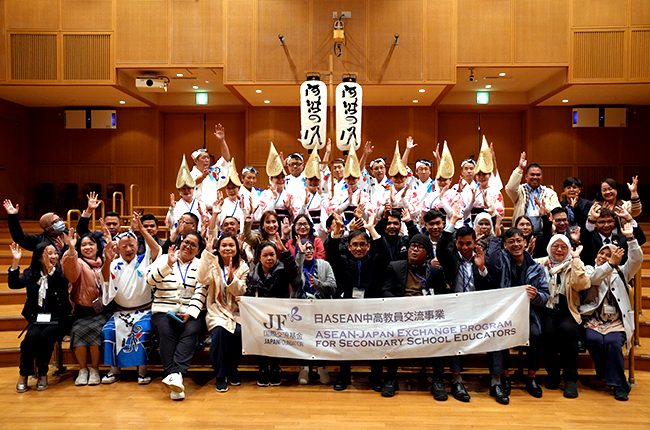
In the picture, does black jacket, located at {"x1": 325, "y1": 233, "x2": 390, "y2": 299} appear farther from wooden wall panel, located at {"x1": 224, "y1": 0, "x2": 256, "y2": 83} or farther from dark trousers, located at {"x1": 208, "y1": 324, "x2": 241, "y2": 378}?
wooden wall panel, located at {"x1": 224, "y1": 0, "x2": 256, "y2": 83}

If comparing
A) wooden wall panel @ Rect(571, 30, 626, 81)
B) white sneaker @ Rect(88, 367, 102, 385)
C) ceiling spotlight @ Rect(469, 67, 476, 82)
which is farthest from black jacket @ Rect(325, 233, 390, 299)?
wooden wall panel @ Rect(571, 30, 626, 81)

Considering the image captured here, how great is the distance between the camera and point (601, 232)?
420 cm

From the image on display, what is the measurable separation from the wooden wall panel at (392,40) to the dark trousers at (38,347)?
5660mm

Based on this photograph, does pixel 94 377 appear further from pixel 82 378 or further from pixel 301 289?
pixel 301 289

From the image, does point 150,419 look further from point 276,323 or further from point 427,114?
point 427,114

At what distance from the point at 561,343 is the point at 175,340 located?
2.83 metres

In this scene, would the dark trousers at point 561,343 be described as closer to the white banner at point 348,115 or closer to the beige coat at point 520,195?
the beige coat at point 520,195

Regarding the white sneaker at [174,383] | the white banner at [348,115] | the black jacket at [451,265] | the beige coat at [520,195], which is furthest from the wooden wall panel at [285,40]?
the white sneaker at [174,383]

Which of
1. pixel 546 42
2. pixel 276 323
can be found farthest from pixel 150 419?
pixel 546 42

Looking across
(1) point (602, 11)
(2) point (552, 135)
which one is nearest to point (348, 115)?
(1) point (602, 11)

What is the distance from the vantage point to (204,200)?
5781 millimetres

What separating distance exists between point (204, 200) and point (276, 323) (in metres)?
2.44

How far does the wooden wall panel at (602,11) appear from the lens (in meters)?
7.79

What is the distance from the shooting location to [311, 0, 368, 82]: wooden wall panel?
7.79 m
